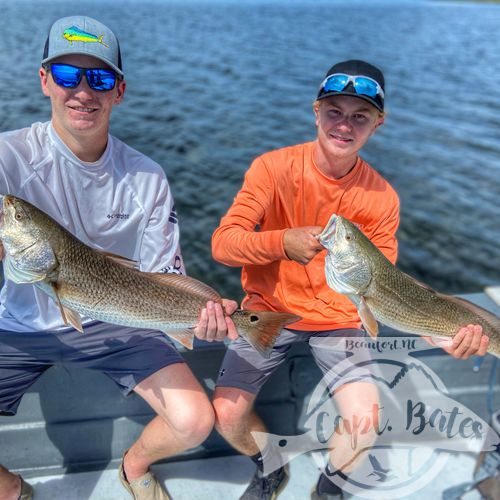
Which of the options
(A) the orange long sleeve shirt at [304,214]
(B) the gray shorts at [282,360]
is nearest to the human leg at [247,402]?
(B) the gray shorts at [282,360]

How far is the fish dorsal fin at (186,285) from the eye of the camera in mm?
2920

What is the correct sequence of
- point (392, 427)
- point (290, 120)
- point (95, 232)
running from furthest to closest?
point (290, 120) → point (392, 427) → point (95, 232)

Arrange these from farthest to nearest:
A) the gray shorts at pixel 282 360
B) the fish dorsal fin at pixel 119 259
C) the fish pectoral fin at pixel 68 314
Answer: the gray shorts at pixel 282 360 → the fish dorsal fin at pixel 119 259 → the fish pectoral fin at pixel 68 314

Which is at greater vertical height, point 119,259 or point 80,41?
point 80,41

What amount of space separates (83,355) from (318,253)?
5.01 ft

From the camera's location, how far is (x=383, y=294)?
10.0 ft

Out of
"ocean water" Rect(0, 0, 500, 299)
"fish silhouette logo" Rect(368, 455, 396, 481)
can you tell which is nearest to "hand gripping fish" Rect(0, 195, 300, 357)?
"fish silhouette logo" Rect(368, 455, 396, 481)

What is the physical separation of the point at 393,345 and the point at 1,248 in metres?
2.57

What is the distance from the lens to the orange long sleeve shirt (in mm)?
3432

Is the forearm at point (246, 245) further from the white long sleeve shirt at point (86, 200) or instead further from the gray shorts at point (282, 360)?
the gray shorts at point (282, 360)

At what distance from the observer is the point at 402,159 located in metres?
13.5

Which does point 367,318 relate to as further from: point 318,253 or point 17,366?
point 17,366

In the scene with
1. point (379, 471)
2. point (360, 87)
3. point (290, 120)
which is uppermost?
point (360, 87)

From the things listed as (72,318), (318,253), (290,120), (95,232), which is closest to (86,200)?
(95,232)
